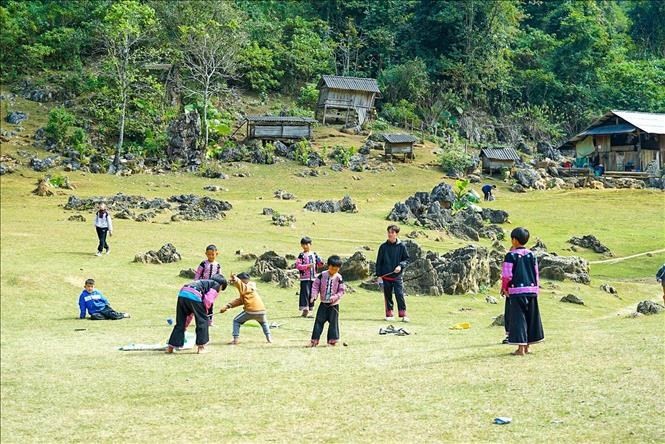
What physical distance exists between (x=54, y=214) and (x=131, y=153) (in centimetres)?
2002

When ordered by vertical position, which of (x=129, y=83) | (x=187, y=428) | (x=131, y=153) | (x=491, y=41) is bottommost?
(x=187, y=428)

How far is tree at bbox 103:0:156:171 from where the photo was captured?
56281 millimetres

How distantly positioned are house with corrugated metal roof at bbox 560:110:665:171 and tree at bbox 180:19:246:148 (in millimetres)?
22978

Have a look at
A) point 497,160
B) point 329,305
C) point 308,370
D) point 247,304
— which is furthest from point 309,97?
point 308,370

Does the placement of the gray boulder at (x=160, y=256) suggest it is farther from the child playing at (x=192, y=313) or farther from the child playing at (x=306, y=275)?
the child playing at (x=192, y=313)

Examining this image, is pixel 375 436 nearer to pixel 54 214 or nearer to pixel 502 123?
pixel 54 214

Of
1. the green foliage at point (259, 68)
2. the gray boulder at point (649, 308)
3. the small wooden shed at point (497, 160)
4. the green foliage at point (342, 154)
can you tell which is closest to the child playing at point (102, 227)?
the gray boulder at point (649, 308)

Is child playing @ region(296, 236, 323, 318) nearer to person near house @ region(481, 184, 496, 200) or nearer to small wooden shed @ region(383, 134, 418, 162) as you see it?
person near house @ region(481, 184, 496, 200)

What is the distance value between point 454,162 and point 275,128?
1170 centimetres

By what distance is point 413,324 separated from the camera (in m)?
18.0

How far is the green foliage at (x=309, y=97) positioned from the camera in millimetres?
68500

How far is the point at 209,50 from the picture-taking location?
6031 cm

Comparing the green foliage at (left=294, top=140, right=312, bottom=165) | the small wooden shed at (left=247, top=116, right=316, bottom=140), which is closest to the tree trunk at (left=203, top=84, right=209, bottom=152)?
the small wooden shed at (left=247, top=116, right=316, bottom=140)

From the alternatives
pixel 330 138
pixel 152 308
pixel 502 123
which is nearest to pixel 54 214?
pixel 152 308
